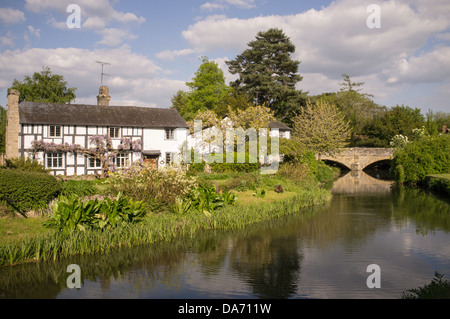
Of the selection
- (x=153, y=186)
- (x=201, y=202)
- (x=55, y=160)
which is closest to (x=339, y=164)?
(x=55, y=160)

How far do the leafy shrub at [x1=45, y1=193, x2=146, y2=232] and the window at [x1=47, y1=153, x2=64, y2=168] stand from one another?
2008 centimetres

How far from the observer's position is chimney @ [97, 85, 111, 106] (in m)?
40.2

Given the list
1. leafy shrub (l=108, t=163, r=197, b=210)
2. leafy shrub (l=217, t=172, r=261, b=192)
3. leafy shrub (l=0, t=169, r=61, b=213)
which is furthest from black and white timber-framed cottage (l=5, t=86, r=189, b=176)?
leafy shrub (l=0, t=169, r=61, b=213)

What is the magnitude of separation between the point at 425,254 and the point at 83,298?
11.1 m

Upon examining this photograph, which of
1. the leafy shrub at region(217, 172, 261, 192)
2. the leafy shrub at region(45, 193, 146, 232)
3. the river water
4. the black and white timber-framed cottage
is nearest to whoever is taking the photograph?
the river water

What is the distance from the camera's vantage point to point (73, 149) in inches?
1299

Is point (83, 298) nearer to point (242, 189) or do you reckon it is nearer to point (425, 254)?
point (425, 254)

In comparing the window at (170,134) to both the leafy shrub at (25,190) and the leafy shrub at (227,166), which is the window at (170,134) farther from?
the leafy shrub at (25,190)

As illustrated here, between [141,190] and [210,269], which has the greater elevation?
[141,190]

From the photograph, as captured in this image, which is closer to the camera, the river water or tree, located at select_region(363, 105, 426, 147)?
the river water

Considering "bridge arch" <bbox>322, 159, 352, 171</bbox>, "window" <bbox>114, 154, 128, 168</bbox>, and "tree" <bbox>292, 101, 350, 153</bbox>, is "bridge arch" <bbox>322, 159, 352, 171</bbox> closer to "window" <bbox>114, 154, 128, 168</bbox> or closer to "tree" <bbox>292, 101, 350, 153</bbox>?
"tree" <bbox>292, 101, 350, 153</bbox>

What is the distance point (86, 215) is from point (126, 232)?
4.99 feet
